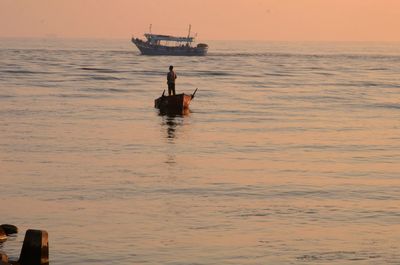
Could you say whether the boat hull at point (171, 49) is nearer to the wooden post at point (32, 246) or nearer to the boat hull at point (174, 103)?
the boat hull at point (174, 103)

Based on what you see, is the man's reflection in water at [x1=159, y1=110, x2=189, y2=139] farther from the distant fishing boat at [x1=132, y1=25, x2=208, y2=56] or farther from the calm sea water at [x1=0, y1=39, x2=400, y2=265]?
the distant fishing boat at [x1=132, y1=25, x2=208, y2=56]

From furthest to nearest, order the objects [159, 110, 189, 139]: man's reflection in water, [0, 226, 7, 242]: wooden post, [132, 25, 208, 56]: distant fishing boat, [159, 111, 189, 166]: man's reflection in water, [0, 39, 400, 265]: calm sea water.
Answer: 1. [132, 25, 208, 56]: distant fishing boat
2. [159, 110, 189, 139]: man's reflection in water
3. [159, 111, 189, 166]: man's reflection in water
4. [0, 39, 400, 265]: calm sea water
5. [0, 226, 7, 242]: wooden post

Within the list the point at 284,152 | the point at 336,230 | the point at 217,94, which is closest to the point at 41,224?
the point at 336,230

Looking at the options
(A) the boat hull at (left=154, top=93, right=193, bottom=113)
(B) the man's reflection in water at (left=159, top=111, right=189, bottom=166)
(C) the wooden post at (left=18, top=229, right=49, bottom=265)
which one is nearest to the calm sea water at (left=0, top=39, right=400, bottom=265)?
(B) the man's reflection in water at (left=159, top=111, right=189, bottom=166)

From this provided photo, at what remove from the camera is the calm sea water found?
22.5m

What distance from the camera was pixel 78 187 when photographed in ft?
100

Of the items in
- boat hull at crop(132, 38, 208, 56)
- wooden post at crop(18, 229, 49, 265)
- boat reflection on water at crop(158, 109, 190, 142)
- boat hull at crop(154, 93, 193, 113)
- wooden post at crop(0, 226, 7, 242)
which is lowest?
boat hull at crop(132, 38, 208, 56)

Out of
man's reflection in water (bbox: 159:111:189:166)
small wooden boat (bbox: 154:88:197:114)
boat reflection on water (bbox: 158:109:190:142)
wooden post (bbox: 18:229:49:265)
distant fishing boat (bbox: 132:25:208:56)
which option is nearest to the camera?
wooden post (bbox: 18:229:49:265)

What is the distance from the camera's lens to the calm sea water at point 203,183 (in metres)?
22.5

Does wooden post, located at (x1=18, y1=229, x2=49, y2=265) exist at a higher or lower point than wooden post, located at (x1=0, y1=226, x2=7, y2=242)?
higher

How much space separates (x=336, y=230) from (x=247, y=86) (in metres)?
73.2

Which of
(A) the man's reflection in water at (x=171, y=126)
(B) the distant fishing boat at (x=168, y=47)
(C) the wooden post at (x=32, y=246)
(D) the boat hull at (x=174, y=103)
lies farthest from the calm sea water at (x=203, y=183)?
A: (B) the distant fishing boat at (x=168, y=47)

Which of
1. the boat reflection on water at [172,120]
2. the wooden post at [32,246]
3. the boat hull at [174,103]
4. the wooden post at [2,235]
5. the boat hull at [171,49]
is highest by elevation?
the wooden post at [32,246]

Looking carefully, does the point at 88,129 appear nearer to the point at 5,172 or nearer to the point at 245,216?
the point at 5,172
